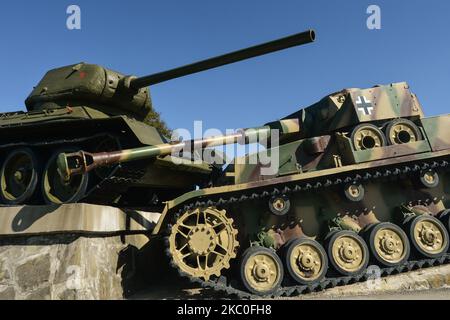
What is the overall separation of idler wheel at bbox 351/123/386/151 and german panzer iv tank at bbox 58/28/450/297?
2 cm

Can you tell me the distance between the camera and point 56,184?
7750mm

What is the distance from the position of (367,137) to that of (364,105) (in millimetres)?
686

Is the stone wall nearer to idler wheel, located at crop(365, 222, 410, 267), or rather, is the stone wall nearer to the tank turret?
the tank turret

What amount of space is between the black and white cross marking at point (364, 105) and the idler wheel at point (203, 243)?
353 centimetres

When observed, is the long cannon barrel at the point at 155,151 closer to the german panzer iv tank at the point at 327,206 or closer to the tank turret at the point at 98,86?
the german panzer iv tank at the point at 327,206

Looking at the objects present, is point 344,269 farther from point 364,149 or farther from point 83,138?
point 83,138

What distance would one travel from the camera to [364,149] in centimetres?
776

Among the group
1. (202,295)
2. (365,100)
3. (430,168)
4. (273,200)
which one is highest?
(365,100)

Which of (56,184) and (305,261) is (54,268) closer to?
(56,184)

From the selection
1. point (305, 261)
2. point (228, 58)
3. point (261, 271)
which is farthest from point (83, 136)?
point (305, 261)

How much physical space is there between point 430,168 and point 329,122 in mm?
2200

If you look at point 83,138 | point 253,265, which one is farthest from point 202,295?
point 83,138

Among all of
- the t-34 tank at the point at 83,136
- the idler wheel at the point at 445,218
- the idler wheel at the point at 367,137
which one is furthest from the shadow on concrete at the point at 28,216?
the idler wheel at the point at 445,218

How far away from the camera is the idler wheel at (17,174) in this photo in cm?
776
